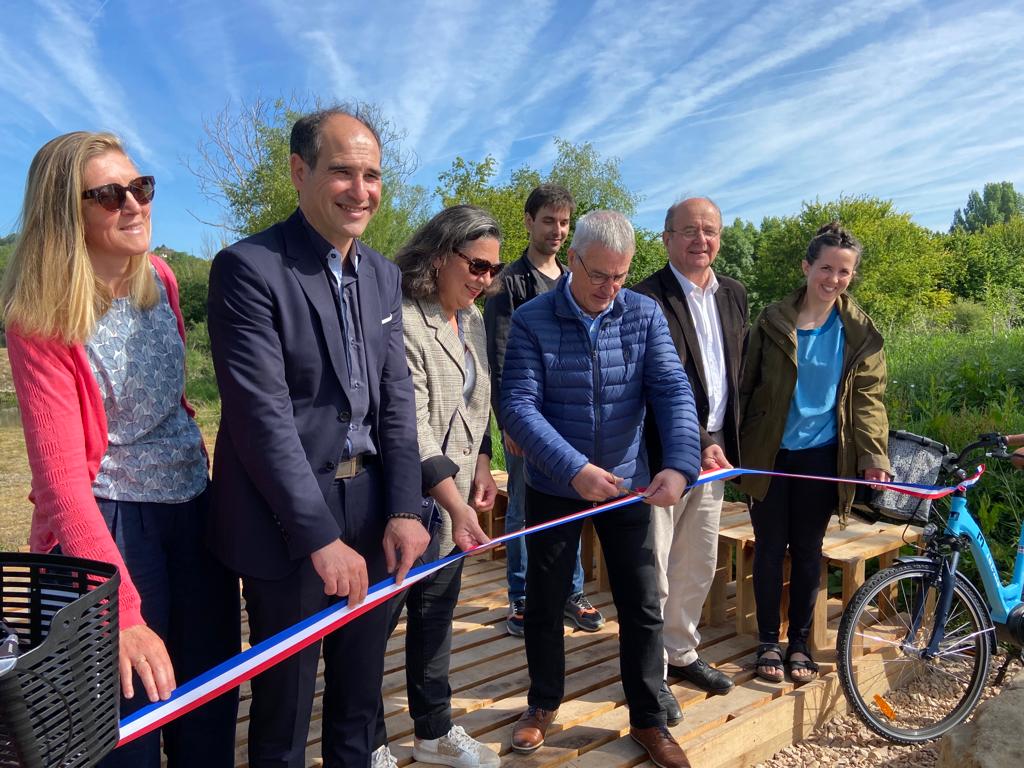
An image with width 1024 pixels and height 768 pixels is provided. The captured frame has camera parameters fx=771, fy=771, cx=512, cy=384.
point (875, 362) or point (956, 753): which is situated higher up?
point (875, 362)

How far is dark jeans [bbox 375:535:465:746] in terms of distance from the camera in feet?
8.41

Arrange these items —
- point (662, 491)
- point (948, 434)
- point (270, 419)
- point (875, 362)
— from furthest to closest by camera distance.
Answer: point (948, 434)
point (875, 362)
point (662, 491)
point (270, 419)

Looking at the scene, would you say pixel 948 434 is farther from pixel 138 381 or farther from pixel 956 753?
pixel 138 381

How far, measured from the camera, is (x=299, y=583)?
1834 millimetres

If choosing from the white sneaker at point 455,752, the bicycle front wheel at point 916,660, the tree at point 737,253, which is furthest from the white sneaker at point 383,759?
the tree at point 737,253

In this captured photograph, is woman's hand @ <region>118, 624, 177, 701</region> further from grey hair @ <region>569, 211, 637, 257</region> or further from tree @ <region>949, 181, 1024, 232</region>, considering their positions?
tree @ <region>949, 181, 1024, 232</region>

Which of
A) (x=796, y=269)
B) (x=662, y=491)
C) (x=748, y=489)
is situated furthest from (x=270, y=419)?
(x=796, y=269)

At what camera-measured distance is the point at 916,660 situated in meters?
3.40

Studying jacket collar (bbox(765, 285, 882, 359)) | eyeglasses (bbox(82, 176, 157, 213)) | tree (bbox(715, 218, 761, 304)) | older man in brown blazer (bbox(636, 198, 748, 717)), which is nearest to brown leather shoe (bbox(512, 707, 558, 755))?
older man in brown blazer (bbox(636, 198, 748, 717))

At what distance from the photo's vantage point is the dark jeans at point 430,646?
2.56m

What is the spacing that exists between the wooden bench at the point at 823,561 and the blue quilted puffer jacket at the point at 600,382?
141 centimetres

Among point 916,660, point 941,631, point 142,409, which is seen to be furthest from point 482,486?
point 916,660

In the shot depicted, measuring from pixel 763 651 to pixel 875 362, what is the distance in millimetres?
1347

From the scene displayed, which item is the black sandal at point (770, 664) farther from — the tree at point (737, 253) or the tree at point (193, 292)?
the tree at point (737, 253)
